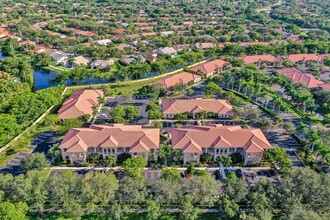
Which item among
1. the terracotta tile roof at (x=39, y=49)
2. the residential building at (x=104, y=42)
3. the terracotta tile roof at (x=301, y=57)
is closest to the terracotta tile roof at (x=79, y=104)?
the terracotta tile roof at (x=39, y=49)

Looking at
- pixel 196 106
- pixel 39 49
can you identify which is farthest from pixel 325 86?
pixel 39 49

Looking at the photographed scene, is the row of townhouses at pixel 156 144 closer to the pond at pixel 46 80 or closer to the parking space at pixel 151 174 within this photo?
the parking space at pixel 151 174

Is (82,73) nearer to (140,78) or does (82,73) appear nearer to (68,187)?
(140,78)

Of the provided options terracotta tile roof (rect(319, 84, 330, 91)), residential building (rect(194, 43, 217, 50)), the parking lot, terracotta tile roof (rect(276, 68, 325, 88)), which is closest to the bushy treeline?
the parking lot

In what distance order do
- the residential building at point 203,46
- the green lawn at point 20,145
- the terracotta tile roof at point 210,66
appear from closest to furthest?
1. the green lawn at point 20,145
2. the terracotta tile roof at point 210,66
3. the residential building at point 203,46

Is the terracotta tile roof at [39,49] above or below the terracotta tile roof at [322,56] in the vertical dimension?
below
